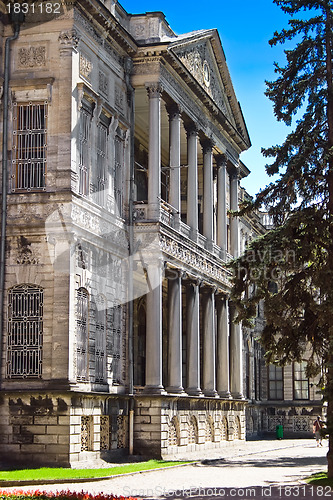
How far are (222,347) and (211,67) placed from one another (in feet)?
43.9

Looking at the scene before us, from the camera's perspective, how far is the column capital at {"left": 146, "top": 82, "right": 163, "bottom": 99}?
33875 mm

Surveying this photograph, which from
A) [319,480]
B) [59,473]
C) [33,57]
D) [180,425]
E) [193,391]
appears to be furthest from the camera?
[193,391]

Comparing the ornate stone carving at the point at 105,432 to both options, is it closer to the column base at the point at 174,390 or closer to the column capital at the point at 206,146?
the column base at the point at 174,390

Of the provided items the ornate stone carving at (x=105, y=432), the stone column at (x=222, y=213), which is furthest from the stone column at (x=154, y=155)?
the stone column at (x=222, y=213)

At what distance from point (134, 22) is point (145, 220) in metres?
8.02

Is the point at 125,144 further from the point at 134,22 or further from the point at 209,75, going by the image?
the point at 209,75

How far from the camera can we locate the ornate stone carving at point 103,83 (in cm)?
3102

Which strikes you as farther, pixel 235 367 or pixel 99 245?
pixel 235 367

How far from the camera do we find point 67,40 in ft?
93.7

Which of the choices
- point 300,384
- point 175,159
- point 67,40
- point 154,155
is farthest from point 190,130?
point 300,384

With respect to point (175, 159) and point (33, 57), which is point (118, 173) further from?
point (33, 57)

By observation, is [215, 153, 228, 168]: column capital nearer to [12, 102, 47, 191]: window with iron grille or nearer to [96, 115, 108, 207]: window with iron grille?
[96, 115, 108, 207]: window with iron grille

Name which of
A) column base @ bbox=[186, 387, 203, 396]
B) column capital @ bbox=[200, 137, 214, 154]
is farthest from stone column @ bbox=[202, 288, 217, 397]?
column capital @ bbox=[200, 137, 214, 154]

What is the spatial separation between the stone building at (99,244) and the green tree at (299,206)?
5.73 metres
